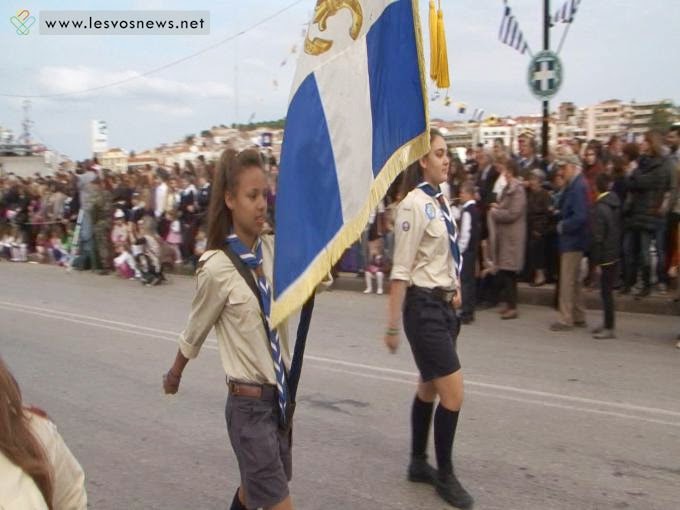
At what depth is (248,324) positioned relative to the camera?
2873 mm

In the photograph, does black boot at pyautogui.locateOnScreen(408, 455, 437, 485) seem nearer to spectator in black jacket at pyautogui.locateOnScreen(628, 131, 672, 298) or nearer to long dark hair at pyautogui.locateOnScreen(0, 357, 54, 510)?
long dark hair at pyautogui.locateOnScreen(0, 357, 54, 510)

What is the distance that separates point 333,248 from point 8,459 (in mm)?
1270

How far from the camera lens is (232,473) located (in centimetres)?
465

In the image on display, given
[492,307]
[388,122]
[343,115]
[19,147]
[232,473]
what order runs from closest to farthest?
[343,115] → [388,122] → [232,473] → [492,307] → [19,147]

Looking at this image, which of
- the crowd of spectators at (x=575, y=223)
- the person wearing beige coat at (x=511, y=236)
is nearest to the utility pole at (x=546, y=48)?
the crowd of spectators at (x=575, y=223)

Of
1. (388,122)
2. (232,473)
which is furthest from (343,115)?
(232,473)

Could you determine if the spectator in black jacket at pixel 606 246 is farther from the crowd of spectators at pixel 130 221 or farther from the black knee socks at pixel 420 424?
the crowd of spectators at pixel 130 221

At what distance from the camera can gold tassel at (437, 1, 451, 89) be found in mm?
3281

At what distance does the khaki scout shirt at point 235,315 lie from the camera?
2879 mm

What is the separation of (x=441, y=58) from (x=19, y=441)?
2346mm

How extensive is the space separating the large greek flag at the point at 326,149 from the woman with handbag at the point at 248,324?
27cm

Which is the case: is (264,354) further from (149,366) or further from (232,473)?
(149,366)

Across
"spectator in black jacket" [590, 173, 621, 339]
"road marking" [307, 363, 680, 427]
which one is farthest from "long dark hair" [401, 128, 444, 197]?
"spectator in black jacket" [590, 173, 621, 339]

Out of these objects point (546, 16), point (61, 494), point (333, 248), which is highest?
point (546, 16)
